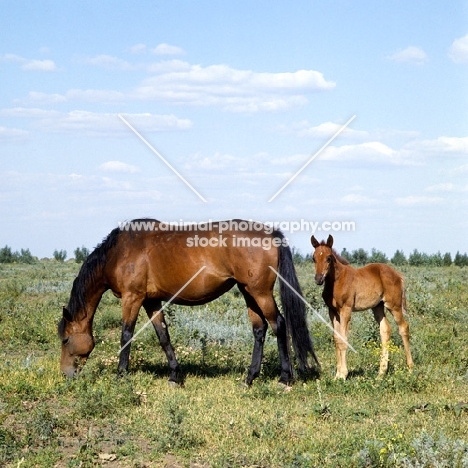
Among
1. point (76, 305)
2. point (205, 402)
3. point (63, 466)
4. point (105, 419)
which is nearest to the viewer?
point (63, 466)

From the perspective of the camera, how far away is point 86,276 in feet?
33.4

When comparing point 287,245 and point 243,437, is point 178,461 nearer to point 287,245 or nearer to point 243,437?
point 243,437

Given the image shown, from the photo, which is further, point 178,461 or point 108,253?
point 108,253

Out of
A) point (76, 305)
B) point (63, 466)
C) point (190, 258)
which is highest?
point (190, 258)

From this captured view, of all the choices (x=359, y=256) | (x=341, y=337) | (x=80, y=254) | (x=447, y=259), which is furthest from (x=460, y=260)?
(x=341, y=337)

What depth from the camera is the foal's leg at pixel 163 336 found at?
32.6 feet

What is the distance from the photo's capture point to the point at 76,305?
33.2 feet

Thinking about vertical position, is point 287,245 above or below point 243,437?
above

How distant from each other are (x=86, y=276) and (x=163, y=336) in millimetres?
1500

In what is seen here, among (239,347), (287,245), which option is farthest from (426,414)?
(239,347)

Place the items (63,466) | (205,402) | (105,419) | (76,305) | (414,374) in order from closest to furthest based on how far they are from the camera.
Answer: (63,466)
(105,419)
(205,402)
(414,374)
(76,305)

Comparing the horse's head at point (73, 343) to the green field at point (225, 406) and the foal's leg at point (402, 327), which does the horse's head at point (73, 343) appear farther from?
the foal's leg at point (402, 327)

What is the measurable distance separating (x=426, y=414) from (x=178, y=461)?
318cm

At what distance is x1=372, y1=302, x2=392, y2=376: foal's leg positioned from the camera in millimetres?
10070
